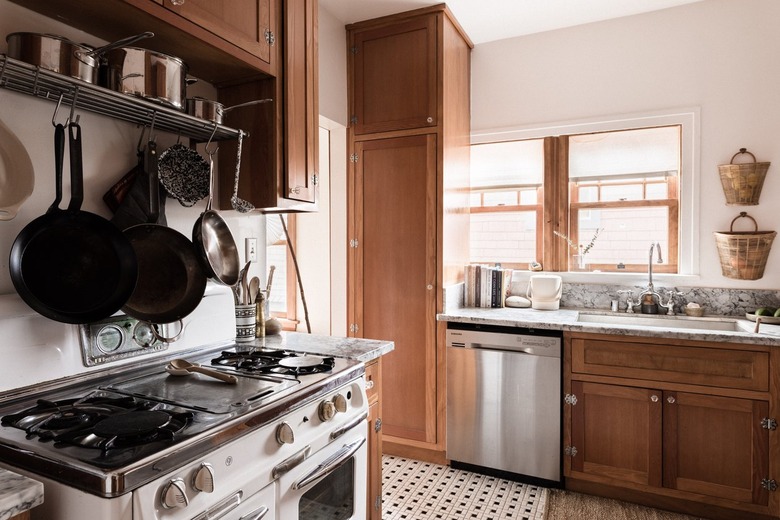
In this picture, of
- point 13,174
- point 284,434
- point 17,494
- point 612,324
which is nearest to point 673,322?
point 612,324

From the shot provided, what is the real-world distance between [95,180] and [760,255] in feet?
10.8

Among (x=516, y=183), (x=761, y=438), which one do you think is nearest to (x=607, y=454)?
(x=761, y=438)

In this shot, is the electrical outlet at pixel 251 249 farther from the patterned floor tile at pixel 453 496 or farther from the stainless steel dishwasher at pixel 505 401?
the patterned floor tile at pixel 453 496

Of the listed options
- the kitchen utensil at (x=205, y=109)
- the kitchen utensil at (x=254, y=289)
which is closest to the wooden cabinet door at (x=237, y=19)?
the kitchen utensil at (x=205, y=109)

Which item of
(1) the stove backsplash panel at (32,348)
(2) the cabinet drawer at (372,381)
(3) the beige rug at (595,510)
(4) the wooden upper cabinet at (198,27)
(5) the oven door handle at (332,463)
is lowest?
(3) the beige rug at (595,510)

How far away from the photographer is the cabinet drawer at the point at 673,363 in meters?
2.22

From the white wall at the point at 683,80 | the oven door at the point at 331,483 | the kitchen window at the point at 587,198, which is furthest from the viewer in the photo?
the kitchen window at the point at 587,198

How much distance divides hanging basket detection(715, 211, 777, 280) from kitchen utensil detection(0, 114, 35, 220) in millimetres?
3303

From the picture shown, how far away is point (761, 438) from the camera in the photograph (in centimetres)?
221

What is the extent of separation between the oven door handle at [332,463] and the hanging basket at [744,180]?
2.58 meters

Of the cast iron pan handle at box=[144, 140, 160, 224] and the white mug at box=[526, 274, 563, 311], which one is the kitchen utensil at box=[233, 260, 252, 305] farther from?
the white mug at box=[526, 274, 563, 311]

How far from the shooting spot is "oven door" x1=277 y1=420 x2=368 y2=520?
1.32 metres

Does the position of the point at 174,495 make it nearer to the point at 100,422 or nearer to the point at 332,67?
the point at 100,422

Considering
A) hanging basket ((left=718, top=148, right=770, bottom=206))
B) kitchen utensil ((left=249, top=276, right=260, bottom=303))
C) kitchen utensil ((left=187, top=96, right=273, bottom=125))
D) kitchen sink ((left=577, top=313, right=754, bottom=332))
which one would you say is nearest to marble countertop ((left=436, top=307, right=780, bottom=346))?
kitchen sink ((left=577, top=313, right=754, bottom=332))
